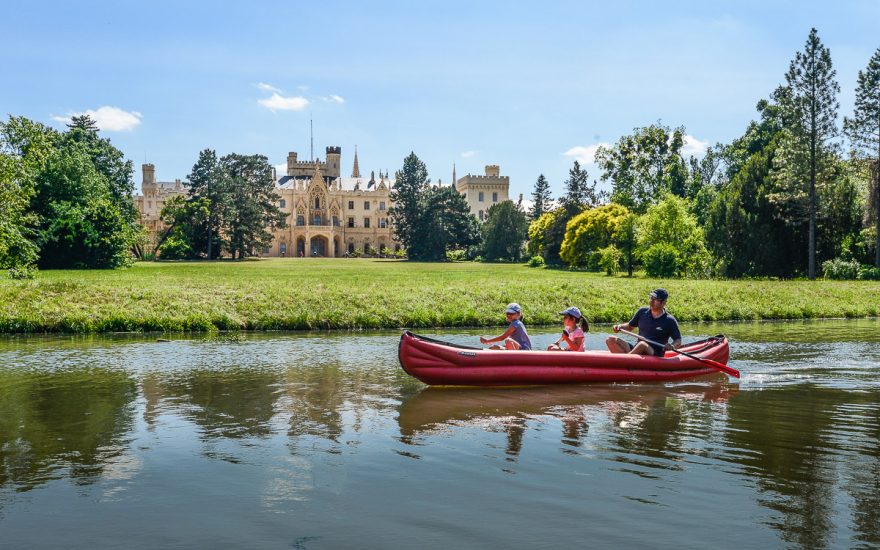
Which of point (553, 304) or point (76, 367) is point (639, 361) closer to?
point (76, 367)

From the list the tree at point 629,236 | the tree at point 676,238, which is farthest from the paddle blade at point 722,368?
the tree at point 629,236

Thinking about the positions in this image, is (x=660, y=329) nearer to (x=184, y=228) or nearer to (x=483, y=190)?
(x=184, y=228)

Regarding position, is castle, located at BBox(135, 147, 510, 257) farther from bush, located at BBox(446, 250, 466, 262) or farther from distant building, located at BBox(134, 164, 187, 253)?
distant building, located at BBox(134, 164, 187, 253)

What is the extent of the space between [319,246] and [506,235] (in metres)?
34.1

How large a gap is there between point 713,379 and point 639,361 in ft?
5.45

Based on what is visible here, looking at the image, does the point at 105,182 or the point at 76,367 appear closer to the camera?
the point at 76,367

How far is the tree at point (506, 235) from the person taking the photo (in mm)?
82125

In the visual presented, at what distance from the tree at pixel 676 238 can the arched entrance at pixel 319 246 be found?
64.9 metres

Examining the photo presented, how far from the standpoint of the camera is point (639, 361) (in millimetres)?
13133

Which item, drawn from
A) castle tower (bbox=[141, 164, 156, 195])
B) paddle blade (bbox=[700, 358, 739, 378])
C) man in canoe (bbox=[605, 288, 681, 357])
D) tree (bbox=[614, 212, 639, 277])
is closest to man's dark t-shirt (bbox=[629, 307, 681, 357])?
man in canoe (bbox=[605, 288, 681, 357])

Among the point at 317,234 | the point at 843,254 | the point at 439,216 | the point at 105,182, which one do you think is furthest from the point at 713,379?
the point at 317,234

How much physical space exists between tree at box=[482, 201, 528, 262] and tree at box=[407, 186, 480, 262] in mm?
5612

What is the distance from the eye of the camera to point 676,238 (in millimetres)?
46688

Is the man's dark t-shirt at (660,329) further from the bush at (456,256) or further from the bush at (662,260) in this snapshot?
the bush at (456,256)
